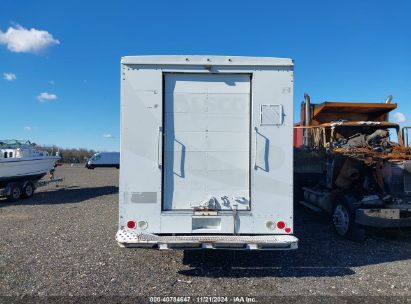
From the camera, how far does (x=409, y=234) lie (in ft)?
30.5

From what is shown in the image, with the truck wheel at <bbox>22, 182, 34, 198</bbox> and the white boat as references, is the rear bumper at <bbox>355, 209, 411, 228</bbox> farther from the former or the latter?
the truck wheel at <bbox>22, 182, 34, 198</bbox>

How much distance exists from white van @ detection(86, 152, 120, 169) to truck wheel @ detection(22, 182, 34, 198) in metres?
34.0

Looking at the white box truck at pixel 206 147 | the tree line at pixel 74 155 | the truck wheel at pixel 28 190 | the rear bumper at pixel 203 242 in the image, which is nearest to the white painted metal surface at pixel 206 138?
the white box truck at pixel 206 147

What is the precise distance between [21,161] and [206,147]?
13806 mm

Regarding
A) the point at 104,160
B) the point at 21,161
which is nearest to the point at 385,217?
the point at 21,161

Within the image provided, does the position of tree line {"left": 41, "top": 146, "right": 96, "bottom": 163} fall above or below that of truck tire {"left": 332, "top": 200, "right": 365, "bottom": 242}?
above

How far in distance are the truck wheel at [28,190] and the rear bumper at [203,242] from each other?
43.5 feet

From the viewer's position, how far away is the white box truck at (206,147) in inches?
232

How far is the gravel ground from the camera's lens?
218 inches

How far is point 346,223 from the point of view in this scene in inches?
334

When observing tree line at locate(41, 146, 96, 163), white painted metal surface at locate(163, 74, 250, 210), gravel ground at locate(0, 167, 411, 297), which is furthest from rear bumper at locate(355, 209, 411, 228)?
tree line at locate(41, 146, 96, 163)

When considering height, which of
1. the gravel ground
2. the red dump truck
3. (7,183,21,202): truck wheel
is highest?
the red dump truck

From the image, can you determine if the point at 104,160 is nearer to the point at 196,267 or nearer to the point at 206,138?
the point at 196,267

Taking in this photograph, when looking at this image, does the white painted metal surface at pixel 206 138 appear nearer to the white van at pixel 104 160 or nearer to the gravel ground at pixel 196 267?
the gravel ground at pixel 196 267
